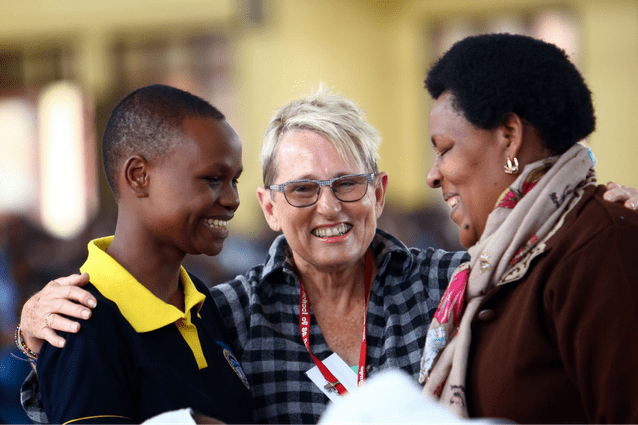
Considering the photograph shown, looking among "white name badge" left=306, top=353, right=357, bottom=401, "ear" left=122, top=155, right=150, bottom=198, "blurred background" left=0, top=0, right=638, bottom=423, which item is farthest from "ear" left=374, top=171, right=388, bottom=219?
"blurred background" left=0, top=0, right=638, bottom=423

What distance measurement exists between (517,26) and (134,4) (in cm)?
523

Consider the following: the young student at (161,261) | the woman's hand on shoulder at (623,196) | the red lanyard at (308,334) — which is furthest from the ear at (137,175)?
the woman's hand on shoulder at (623,196)

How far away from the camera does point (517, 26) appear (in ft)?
29.4

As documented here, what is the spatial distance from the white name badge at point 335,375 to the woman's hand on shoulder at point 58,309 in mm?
807

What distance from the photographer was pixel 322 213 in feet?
7.17

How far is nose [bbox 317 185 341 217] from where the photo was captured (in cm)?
Answer: 217

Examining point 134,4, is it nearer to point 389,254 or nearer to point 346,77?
point 346,77

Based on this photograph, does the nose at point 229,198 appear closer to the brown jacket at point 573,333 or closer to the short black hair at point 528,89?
the short black hair at point 528,89

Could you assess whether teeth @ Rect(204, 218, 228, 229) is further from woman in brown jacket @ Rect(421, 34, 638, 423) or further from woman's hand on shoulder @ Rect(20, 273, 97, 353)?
woman in brown jacket @ Rect(421, 34, 638, 423)

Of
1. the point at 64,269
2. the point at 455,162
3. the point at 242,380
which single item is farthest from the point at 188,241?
the point at 64,269

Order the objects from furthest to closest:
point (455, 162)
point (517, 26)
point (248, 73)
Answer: point (517, 26)
point (248, 73)
point (455, 162)

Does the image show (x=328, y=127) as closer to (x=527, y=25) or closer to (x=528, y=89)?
(x=528, y=89)

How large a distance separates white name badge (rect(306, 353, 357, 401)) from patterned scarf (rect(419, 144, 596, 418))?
0.47m

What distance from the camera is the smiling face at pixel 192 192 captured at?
1767 millimetres
